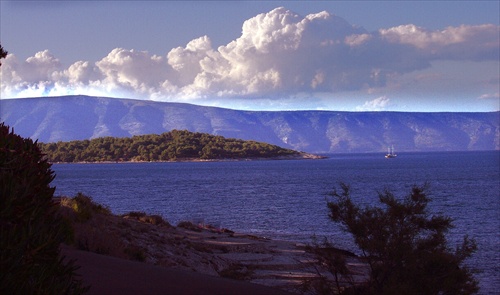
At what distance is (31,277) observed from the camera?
205 inches

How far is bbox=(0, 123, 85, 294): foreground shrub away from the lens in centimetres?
466

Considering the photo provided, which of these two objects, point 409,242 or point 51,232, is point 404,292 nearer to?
point 409,242

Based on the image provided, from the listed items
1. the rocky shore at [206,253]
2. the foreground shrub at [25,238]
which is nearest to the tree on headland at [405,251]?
the rocky shore at [206,253]

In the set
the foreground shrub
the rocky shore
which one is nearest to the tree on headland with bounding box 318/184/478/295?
the rocky shore

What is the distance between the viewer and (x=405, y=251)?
1326 cm

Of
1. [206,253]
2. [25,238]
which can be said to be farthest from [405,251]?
[206,253]

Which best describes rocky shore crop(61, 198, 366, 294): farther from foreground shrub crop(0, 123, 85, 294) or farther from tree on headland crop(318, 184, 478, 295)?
foreground shrub crop(0, 123, 85, 294)

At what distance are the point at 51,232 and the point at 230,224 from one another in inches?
1645

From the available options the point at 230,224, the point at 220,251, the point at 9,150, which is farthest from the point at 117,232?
the point at 230,224

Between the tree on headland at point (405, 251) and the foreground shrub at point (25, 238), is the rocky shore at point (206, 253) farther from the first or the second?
the foreground shrub at point (25, 238)

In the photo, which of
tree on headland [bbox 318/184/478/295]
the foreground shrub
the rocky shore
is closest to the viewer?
the foreground shrub

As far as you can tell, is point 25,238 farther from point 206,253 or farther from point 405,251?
point 206,253

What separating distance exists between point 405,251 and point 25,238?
960 cm

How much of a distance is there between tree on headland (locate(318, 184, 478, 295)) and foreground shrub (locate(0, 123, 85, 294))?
7770 millimetres
